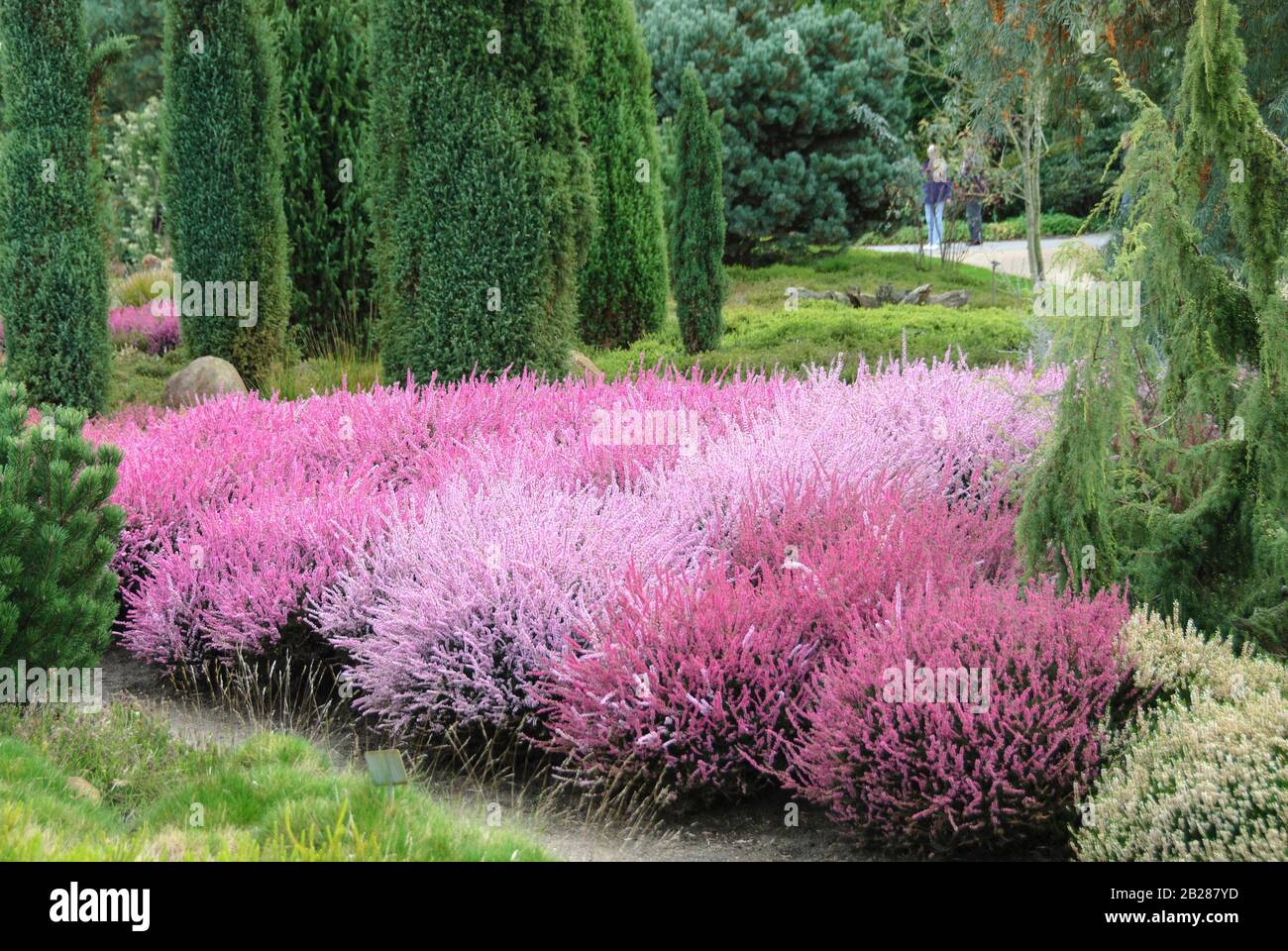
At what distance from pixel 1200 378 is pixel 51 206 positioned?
331 inches

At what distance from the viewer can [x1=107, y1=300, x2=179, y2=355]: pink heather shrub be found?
12.9m

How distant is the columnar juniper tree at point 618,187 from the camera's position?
43.1 ft

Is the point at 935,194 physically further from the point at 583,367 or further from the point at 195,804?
the point at 195,804

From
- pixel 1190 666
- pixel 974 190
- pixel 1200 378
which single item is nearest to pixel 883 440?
pixel 1200 378

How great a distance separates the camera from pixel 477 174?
8.48 m

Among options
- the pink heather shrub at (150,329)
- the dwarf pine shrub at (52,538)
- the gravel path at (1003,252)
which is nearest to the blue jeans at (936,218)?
the gravel path at (1003,252)

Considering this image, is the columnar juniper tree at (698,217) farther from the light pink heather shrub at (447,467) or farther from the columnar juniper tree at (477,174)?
the light pink heather shrub at (447,467)

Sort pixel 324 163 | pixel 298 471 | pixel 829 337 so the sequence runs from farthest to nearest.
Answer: pixel 829 337 → pixel 324 163 → pixel 298 471

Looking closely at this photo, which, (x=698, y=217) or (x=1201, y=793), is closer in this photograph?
(x=1201, y=793)

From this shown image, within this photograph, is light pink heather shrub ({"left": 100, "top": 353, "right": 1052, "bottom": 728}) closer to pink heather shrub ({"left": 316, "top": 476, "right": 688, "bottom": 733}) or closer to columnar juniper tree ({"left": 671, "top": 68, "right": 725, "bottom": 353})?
pink heather shrub ({"left": 316, "top": 476, "right": 688, "bottom": 733})

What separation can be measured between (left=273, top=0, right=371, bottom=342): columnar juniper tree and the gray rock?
235 centimetres


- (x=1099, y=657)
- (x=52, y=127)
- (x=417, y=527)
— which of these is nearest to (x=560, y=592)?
(x=417, y=527)

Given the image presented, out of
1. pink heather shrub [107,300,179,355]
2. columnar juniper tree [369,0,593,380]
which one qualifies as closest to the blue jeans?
pink heather shrub [107,300,179,355]

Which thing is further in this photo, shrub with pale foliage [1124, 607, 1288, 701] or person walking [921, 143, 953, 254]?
person walking [921, 143, 953, 254]
